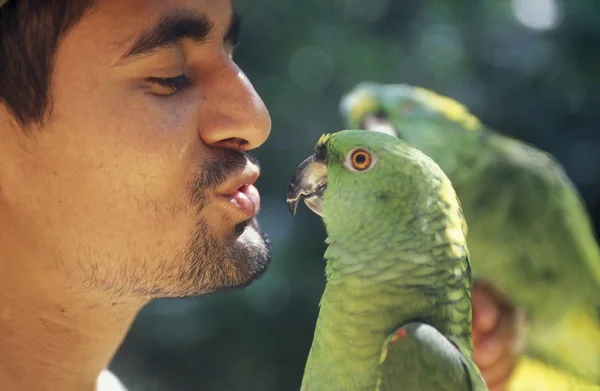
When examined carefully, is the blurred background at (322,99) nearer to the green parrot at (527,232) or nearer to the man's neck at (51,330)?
the green parrot at (527,232)

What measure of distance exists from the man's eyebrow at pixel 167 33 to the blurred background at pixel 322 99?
192cm

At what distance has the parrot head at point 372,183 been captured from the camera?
1.04m

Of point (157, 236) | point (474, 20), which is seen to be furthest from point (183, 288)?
point (474, 20)

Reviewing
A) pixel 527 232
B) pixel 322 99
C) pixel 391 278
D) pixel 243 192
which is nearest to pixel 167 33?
pixel 243 192

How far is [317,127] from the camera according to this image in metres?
3.16

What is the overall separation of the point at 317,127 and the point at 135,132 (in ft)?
6.88

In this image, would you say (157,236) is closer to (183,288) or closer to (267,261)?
(183,288)

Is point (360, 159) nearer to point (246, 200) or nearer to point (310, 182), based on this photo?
point (310, 182)

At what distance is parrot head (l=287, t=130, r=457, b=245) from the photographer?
104 cm

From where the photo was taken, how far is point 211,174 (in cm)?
114

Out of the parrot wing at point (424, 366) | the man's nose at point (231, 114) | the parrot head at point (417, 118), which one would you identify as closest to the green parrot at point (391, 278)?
the parrot wing at point (424, 366)

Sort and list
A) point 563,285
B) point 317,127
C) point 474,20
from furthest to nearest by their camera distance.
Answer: point 474,20
point 317,127
point 563,285

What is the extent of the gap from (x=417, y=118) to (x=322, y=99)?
4.06 feet

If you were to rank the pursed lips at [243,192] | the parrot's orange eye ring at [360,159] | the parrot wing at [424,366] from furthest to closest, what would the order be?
the pursed lips at [243,192]
the parrot's orange eye ring at [360,159]
the parrot wing at [424,366]
